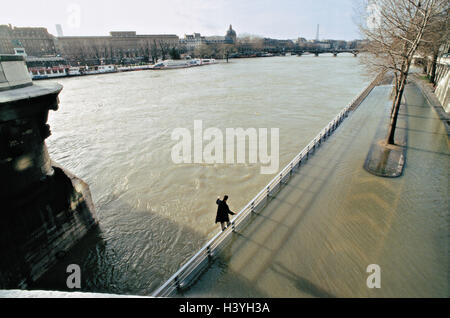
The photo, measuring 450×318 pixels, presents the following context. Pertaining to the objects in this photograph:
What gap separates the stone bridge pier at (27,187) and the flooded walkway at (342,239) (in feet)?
14.1

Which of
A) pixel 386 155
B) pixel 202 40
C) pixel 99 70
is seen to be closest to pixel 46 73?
pixel 99 70

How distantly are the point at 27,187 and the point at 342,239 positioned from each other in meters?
8.37

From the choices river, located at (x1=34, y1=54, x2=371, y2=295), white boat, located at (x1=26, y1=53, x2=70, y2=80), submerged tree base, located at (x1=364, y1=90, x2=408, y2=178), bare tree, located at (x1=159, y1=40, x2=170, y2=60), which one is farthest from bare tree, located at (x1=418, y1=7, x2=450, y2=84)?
bare tree, located at (x1=159, y1=40, x2=170, y2=60)

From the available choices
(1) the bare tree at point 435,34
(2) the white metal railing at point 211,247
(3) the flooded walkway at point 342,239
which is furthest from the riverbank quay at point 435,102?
(2) the white metal railing at point 211,247

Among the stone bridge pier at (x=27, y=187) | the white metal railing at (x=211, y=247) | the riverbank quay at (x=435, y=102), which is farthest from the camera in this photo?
the riverbank quay at (x=435, y=102)

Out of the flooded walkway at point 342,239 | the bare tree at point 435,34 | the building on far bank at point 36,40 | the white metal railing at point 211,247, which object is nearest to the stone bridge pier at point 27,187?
the white metal railing at point 211,247

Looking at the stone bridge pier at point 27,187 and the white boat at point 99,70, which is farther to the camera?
the white boat at point 99,70

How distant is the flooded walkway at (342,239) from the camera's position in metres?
4.99

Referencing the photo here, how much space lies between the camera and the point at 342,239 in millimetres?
6277

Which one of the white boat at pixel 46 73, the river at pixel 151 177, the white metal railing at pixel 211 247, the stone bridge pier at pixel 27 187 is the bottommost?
the river at pixel 151 177

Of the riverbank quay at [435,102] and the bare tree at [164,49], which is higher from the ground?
the bare tree at [164,49]

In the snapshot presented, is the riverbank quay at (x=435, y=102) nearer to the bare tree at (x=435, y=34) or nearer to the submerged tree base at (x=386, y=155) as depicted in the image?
the bare tree at (x=435, y=34)

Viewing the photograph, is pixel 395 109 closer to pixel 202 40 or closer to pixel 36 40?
pixel 36 40

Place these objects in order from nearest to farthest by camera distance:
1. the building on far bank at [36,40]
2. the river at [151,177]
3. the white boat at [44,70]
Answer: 1. the river at [151,177]
2. the white boat at [44,70]
3. the building on far bank at [36,40]
